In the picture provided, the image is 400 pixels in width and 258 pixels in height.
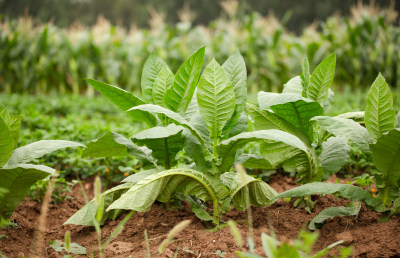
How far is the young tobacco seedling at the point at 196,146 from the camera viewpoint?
4.76 feet

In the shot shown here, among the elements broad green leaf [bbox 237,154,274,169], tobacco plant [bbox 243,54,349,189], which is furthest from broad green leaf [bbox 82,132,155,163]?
tobacco plant [bbox 243,54,349,189]

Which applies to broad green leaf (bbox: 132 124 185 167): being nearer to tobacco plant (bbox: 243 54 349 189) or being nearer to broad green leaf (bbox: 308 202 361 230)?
tobacco plant (bbox: 243 54 349 189)

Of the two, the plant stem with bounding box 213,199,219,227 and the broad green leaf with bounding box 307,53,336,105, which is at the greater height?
the broad green leaf with bounding box 307,53,336,105

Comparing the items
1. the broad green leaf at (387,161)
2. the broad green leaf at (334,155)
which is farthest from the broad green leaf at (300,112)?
the broad green leaf at (387,161)

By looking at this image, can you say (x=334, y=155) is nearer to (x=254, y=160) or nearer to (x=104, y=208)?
(x=254, y=160)

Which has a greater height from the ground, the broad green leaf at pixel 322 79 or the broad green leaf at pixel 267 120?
the broad green leaf at pixel 322 79

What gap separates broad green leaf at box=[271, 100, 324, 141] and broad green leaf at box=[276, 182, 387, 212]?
0.29 meters

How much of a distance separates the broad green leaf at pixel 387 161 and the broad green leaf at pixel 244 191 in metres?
0.44

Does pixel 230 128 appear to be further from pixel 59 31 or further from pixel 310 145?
pixel 59 31

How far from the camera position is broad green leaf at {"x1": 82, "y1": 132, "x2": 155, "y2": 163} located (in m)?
1.53

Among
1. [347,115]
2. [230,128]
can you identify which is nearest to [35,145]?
[230,128]

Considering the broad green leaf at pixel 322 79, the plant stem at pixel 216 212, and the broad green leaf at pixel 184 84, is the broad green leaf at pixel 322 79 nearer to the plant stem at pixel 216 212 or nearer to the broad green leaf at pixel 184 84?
the broad green leaf at pixel 184 84

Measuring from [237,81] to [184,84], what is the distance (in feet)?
0.80

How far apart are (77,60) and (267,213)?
712 centimetres
